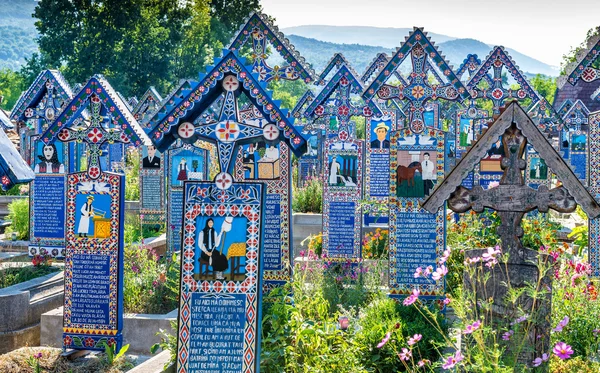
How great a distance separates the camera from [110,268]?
9.05 m

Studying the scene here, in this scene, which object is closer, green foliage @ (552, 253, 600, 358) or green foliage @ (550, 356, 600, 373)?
green foliage @ (550, 356, 600, 373)

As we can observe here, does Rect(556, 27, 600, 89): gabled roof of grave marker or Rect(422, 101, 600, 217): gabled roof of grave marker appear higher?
Rect(556, 27, 600, 89): gabled roof of grave marker

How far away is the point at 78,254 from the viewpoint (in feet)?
30.0

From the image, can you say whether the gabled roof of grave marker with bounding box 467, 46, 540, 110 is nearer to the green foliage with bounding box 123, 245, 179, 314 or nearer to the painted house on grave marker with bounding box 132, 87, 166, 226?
the painted house on grave marker with bounding box 132, 87, 166, 226

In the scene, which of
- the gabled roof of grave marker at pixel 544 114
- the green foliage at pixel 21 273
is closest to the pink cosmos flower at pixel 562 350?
the green foliage at pixel 21 273

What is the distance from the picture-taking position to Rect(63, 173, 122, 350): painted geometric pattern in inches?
356

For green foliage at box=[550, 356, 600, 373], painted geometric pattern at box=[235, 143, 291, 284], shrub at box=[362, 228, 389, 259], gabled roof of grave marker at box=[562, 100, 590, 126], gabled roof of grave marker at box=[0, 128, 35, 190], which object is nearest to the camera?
gabled roof of grave marker at box=[0, 128, 35, 190]

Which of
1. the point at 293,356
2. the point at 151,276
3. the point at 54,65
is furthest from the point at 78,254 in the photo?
the point at 54,65

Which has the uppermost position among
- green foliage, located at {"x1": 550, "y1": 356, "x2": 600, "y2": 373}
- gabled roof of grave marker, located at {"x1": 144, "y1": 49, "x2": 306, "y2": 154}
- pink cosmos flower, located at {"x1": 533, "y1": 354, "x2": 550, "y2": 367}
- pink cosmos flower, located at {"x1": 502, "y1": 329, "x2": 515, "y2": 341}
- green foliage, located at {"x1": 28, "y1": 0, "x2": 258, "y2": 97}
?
green foliage, located at {"x1": 28, "y1": 0, "x2": 258, "y2": 97}

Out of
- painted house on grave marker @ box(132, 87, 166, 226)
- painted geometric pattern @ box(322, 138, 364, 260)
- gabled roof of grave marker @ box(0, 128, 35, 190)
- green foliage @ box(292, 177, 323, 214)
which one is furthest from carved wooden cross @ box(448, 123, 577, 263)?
painted house on grave marker @ box(132, 87, 166, 226)

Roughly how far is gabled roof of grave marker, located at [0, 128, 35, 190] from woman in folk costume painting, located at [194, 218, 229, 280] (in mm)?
1810

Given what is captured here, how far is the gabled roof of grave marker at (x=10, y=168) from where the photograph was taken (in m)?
5.70

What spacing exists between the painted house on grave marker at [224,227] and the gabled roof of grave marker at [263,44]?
5.49 m

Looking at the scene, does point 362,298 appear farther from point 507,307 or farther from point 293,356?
point 507,307
